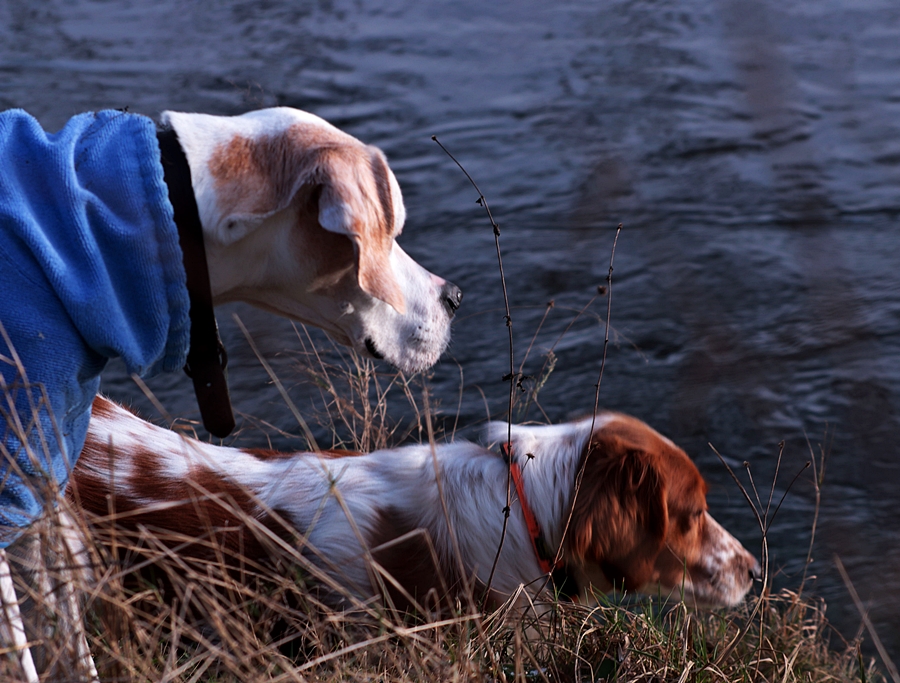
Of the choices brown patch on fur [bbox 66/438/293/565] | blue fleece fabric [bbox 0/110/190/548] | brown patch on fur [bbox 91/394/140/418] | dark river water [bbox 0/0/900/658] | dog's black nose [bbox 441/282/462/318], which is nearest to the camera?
blue fleece fabric [bbox 0/110/190/548]

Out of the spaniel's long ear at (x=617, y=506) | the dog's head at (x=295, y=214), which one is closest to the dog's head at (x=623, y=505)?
the spaniel's long ear at (x=617, y=506)

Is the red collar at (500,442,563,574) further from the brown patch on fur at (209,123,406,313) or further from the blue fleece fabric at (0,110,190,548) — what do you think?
the blue fleece fabric at (0,110,190,548)

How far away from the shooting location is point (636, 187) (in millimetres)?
6980

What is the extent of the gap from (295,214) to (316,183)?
137mm

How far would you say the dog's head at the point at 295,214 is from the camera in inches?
98.7

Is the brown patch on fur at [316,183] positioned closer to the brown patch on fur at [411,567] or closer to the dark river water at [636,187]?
the brown patch on fur at [411,567]

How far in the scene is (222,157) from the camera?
2.53 m

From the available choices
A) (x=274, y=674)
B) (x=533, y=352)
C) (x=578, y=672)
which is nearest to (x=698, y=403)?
(x=533, y=352)

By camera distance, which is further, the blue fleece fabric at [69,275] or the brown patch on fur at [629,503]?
the brown patch on fur at [629,503]

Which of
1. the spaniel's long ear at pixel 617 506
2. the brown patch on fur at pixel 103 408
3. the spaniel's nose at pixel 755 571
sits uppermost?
the brown patch on fur at pixel 103 408

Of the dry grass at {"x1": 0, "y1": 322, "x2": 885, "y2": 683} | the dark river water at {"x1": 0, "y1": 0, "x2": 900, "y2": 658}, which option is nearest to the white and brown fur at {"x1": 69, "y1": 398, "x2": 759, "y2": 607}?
the dry grass at {"x1": 0, "y1": 322, "x2": 885, "y2": 683}

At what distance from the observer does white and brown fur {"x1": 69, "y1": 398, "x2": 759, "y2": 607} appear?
291 cm

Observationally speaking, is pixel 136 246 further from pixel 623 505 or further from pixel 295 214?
pixel 623 505

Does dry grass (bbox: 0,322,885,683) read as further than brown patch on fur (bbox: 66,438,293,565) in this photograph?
No
